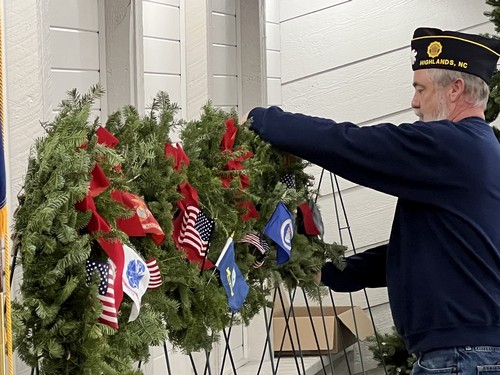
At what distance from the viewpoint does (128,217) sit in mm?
2240

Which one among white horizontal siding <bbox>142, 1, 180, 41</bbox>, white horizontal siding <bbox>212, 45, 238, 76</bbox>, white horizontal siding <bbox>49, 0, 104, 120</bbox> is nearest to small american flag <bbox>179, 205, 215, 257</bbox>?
white horizontal siding <bbox>49, 0, 104, 120</bbox>

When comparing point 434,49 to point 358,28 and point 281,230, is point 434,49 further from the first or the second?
point 358,28

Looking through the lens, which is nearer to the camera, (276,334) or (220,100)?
(220,100)

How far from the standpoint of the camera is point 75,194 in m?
2.01

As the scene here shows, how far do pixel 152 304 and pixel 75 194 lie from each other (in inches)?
19.5

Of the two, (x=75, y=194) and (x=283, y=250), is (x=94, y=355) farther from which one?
(x=283, y=250)

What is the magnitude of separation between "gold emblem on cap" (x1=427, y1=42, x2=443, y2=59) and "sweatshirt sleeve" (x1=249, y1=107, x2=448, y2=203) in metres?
0.30

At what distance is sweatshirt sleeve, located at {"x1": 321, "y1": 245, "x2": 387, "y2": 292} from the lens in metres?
3.35

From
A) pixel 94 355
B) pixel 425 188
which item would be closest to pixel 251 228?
pixel 425 188

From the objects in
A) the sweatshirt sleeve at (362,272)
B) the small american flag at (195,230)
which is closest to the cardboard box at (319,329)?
the sweatshirt sleeve at (362,272)

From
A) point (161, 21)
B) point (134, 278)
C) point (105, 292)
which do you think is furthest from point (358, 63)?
point (105, 292)

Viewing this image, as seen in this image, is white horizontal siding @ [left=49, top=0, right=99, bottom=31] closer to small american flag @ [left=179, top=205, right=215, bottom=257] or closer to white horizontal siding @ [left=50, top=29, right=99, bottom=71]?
white horizontal siding @ [left=50, top=29, right=99, bottom=71]

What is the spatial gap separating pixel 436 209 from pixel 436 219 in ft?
0.09

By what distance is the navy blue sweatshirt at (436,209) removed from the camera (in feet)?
9.36
